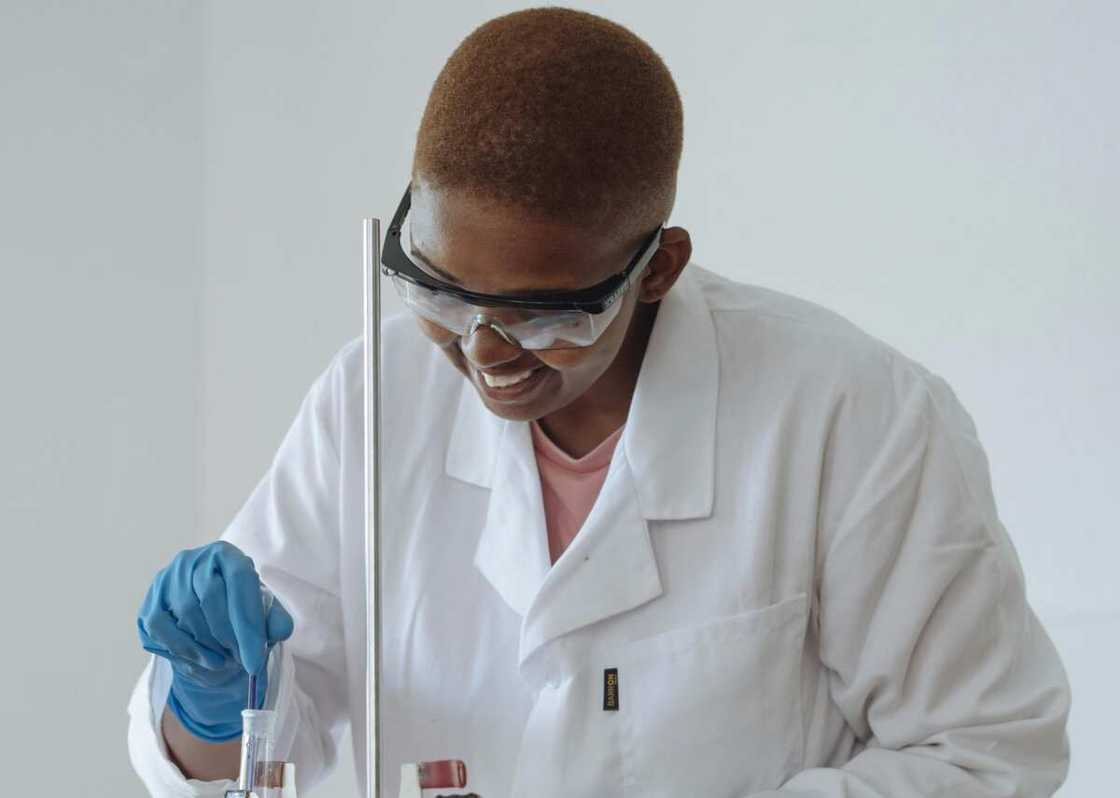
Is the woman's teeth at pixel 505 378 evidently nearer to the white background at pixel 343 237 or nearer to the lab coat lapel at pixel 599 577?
the lab coat lapel at pixel 599 577

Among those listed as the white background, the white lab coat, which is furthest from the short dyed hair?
the white background

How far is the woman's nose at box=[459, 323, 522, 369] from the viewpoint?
1068 millimetres

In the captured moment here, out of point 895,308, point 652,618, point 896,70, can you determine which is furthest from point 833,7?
point 652,618

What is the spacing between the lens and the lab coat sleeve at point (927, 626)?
1.15 metres

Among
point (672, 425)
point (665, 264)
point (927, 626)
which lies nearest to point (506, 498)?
point (672, 425)

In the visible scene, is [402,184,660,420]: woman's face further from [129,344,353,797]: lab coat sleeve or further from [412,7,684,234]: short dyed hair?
[129,344,353,797]: lab coat sleeve

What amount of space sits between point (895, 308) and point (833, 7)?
16.3 inches

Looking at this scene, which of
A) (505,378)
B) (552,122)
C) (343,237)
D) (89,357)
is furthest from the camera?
(343,237)

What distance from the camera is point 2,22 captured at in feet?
7.55

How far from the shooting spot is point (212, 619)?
1.09m

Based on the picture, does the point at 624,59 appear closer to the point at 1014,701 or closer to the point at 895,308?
the point at 1014,701

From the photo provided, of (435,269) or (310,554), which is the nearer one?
(435,269)

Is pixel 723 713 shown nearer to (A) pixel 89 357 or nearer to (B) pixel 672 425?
(B) pixel 672 425

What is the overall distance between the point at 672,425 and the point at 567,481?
0.36 ft
